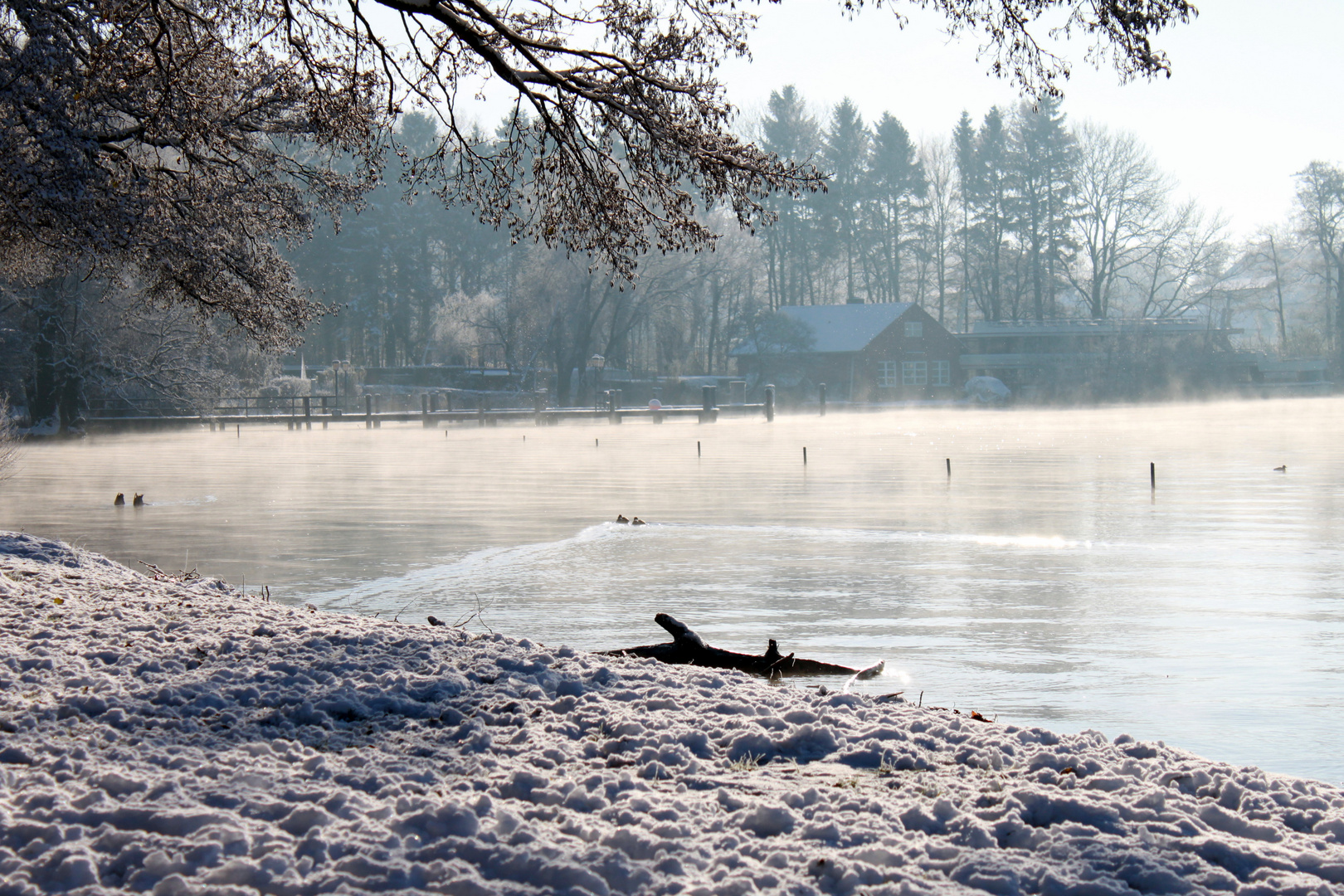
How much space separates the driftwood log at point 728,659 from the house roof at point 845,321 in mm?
64305

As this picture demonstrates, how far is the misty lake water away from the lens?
786cm

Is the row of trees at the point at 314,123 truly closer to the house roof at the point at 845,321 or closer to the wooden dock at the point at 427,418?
the wooden dock at the point at 427,418

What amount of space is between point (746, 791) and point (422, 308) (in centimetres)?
7843

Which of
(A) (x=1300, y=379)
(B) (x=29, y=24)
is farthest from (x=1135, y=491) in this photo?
(A) (x=1300, y=379)

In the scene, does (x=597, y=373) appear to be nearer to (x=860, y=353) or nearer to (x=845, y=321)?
(x=860, y=353)

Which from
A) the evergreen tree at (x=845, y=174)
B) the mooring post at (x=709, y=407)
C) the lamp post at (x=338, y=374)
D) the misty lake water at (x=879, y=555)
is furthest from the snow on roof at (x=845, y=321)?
the misty lake water at (x=879, y=555)

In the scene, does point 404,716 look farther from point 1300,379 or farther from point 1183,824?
point 1300,379

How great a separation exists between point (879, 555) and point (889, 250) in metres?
74.4

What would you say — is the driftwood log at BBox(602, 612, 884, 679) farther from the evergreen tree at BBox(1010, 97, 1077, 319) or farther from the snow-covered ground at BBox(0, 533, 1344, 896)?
the evergreen tree at BBox(1010, 97, 1077, 319)

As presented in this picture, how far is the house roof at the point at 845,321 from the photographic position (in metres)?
73.1

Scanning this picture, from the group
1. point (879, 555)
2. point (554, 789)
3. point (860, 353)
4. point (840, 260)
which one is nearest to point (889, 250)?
point (840, 260)


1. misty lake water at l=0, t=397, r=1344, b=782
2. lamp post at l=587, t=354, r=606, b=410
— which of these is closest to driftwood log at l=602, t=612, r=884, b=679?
misty lake water at l=0, t=397, r=1344, b=782

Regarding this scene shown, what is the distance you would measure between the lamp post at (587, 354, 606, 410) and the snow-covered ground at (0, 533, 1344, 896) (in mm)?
50198

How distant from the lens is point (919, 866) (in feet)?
12.1
